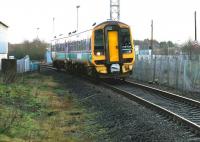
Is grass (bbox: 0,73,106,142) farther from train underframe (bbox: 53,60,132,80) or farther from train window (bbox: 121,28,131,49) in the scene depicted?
train window (bbox: 121,28,131,49)

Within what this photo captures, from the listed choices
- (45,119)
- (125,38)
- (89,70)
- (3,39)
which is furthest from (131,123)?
(3,39)

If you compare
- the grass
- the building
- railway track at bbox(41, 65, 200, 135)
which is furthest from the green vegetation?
the grass

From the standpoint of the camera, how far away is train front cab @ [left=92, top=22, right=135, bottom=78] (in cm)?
2694

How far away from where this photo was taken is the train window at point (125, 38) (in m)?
27.3

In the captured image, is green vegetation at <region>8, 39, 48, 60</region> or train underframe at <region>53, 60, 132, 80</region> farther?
green vegetation at <region>8, 39, 48, 60</region>

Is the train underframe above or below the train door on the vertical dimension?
below

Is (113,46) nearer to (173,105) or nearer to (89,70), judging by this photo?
(89,70)

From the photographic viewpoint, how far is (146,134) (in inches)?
455

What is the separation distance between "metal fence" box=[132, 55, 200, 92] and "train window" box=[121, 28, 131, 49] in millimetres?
2595

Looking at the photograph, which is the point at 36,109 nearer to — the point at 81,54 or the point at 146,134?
the point at 146,134

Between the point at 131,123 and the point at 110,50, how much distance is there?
45.6ft

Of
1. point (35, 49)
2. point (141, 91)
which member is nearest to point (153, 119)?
point (141, 91)

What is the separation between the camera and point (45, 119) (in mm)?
14789

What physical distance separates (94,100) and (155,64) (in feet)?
40.1
